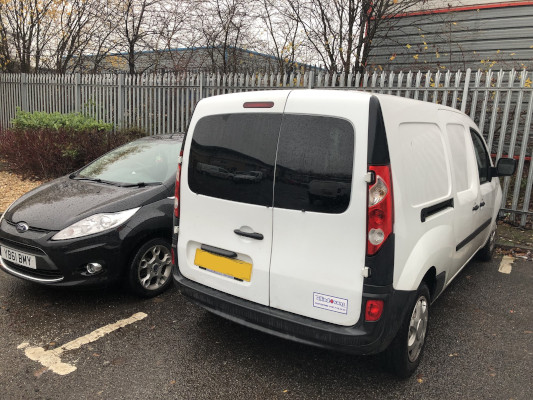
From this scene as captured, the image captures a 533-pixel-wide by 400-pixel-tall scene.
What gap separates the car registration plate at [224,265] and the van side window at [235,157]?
39cm

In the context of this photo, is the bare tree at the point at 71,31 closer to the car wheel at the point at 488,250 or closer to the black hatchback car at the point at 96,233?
the black hatchback car at the point at 96,233

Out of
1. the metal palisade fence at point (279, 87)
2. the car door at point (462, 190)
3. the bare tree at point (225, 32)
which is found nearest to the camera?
the car door at point (462, 190)

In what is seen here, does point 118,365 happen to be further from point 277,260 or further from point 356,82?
point 356,82

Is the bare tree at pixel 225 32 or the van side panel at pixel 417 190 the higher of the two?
the bare tree at pixel 225 32

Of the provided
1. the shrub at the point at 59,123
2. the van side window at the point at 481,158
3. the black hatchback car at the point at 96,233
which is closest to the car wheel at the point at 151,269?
the black hatchback car at the point at 96,233

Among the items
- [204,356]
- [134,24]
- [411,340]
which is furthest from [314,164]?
[134,24]

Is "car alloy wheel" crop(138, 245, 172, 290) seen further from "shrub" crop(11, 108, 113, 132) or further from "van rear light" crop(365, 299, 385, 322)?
"shrub" crop(11, 108, 113, 132)

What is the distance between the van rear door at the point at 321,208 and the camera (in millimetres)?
2213

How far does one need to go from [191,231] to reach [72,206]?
1.37 m

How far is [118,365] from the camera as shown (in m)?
2.77

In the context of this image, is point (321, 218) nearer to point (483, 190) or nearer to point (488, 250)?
point (483, 190)

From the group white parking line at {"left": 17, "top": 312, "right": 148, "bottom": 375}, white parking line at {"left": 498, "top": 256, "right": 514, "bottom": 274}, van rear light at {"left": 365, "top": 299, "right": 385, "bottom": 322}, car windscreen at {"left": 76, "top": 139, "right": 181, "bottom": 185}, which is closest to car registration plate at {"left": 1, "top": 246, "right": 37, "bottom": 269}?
white parking line at {"left": 17, "top": 312, "right": 148, "bottom": 375}

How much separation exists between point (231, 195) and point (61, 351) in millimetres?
1650

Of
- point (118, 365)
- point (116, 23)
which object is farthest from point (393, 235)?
point (116, 23)
